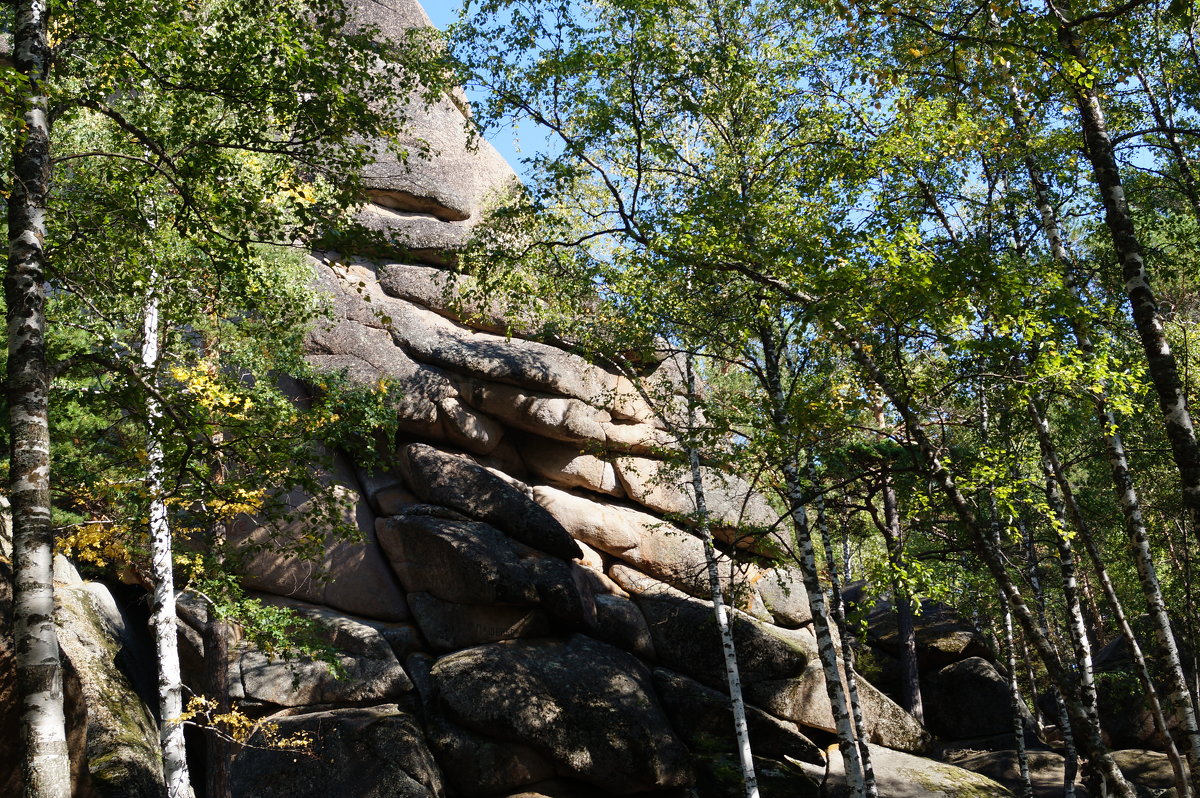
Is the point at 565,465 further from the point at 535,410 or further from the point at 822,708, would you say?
the point at 822,708

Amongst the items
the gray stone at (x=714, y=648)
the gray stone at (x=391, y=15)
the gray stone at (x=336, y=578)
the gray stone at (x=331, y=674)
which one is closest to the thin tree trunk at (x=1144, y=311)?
Answer: the gray stone at (x=714, y=648)

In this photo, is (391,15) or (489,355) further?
(391,15)

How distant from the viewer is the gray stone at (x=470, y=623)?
20047 millimetres

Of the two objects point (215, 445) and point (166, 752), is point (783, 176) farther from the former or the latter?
point (166, 752)

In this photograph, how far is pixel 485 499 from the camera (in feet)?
72.2

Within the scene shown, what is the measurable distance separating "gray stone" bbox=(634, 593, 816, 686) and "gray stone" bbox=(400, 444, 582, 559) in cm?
339

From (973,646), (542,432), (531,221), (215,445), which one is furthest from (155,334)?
(973,646)

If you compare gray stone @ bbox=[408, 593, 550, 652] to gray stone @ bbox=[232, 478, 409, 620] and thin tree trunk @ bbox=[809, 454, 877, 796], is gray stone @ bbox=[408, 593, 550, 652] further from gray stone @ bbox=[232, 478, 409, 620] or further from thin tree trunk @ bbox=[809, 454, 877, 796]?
thin tree trunk @ bbox=[809, 454, 877, 796]

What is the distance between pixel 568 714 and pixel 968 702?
52.1 feet

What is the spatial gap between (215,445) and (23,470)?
1.96 meters

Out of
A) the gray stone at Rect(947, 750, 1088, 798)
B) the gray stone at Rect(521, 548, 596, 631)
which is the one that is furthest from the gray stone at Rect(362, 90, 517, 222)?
the gray stone at Rect(947, 750, 1088, 798)

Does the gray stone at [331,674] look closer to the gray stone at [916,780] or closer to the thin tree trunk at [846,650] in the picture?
the thin tree trunk at [846,650]

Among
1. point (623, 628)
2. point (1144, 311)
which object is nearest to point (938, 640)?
point (623, 628)

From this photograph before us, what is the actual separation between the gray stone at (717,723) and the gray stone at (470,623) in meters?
3.64
